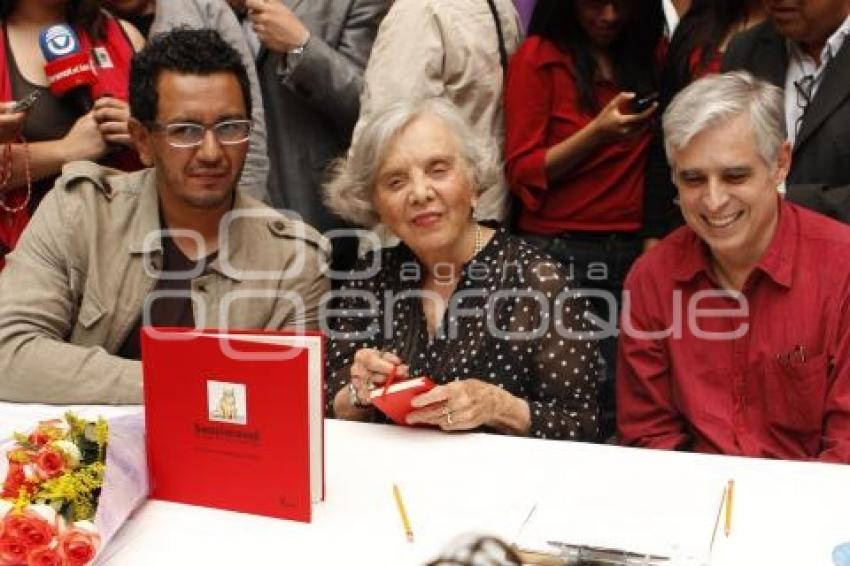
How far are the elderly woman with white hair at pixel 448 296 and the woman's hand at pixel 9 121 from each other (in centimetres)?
79

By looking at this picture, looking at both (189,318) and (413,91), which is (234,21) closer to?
(413,91)

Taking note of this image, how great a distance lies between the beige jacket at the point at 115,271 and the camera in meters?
2.20

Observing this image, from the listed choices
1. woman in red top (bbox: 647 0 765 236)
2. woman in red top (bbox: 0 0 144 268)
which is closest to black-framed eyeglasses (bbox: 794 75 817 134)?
woman in red top (bbox: 647 0 765 236)

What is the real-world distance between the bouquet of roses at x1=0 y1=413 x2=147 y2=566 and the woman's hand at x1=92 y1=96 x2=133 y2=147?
1.03 meters

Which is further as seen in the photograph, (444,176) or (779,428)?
(444,176)

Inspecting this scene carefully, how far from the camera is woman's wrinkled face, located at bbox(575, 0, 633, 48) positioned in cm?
268

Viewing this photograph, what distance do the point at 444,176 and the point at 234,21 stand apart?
1.09 meters

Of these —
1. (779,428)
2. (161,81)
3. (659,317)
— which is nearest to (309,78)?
(161,81)

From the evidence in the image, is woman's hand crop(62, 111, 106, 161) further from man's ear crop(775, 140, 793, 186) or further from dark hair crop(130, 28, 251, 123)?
man's ear crop(775, 140, 793, 186)

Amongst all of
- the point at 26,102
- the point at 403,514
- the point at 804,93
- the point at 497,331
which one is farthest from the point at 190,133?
the point at 804,93

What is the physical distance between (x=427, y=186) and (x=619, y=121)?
0.69m

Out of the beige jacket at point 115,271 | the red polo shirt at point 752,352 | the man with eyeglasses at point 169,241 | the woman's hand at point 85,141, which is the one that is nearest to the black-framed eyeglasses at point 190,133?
the man with eyeglasses at point 169,241

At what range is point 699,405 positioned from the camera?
2.03 metres

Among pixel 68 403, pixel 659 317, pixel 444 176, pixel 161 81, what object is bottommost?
pixel 68 403
